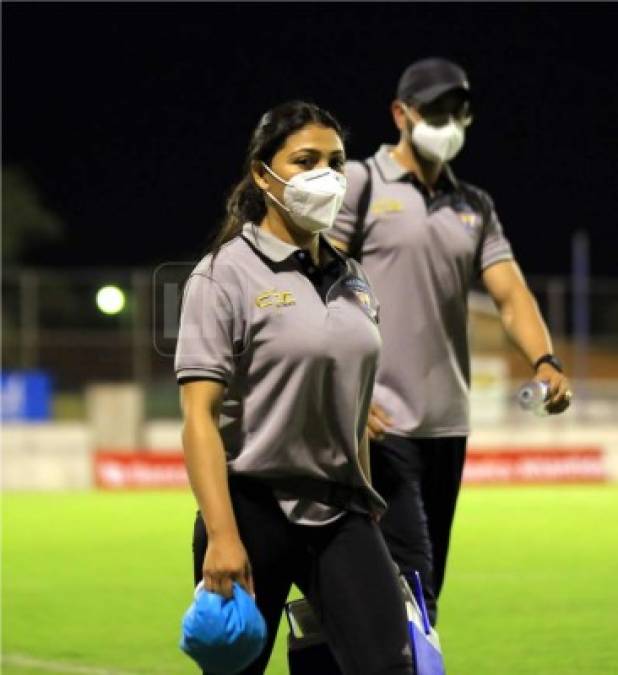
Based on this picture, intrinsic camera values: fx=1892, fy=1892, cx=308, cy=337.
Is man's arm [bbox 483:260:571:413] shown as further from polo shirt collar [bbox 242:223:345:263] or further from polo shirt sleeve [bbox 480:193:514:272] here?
polo shirt collar [bbox 242:223:345:263]

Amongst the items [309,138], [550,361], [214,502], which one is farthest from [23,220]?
[214,502]

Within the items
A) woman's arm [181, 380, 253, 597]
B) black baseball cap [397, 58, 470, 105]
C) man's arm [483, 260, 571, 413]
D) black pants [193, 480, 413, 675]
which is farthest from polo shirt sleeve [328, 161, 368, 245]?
woman's arm [181, 380, 253, 597]

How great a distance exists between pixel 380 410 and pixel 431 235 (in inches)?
29.8

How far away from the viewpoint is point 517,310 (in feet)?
26.0

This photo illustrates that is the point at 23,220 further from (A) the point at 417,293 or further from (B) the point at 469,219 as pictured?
(A) the point at 417,293

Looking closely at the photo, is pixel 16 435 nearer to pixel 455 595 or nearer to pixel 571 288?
pixel 571 288

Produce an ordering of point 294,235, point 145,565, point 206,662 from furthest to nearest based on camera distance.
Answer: point 145,565 < point 294,235 < point 206,662

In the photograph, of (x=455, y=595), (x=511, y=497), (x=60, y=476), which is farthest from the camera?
(x=60, y=476)

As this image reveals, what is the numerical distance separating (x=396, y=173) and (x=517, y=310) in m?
0.78

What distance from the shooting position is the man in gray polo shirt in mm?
7805

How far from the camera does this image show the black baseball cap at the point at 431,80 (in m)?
8.02

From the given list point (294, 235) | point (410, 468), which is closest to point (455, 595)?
point (410, 468)

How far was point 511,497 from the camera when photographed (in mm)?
23875

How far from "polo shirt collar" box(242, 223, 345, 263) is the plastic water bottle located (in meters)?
1.82
